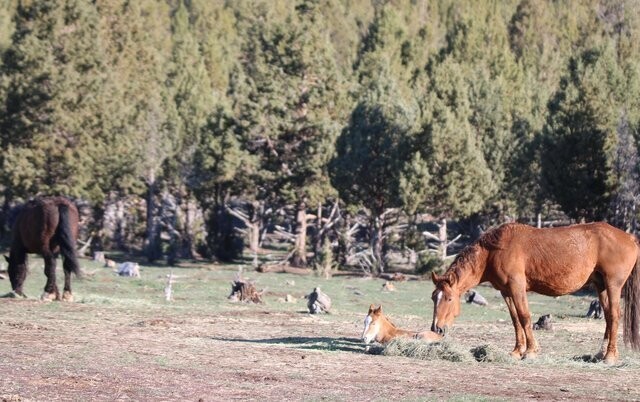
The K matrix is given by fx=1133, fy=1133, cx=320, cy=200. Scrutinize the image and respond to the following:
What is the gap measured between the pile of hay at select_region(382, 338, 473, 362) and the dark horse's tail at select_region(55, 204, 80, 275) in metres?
10.2

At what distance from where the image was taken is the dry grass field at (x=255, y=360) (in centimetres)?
1317

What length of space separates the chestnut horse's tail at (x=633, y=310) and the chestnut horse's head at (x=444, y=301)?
2.70 metres

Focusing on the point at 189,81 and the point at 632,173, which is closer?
the point at 632,173

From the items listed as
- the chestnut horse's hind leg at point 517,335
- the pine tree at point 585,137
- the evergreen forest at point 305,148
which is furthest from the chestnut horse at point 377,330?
the pine tree at point 585,137

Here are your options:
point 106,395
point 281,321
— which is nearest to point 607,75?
point 281,321

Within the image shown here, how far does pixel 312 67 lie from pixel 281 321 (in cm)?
4091

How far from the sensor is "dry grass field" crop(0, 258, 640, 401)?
13.2 meters

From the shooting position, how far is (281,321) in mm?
23344

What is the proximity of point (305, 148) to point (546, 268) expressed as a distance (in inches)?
1822

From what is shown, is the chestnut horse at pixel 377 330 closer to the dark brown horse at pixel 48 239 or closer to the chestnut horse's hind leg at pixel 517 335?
the chestnut horse's hind leg at pixel 517 335

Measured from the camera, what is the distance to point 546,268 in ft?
55.9

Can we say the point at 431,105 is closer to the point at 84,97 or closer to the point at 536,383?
the point at 84,97

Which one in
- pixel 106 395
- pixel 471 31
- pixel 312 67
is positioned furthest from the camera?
pixel 471 31

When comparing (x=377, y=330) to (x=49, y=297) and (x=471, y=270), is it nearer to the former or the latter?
(x=471, y=270)
